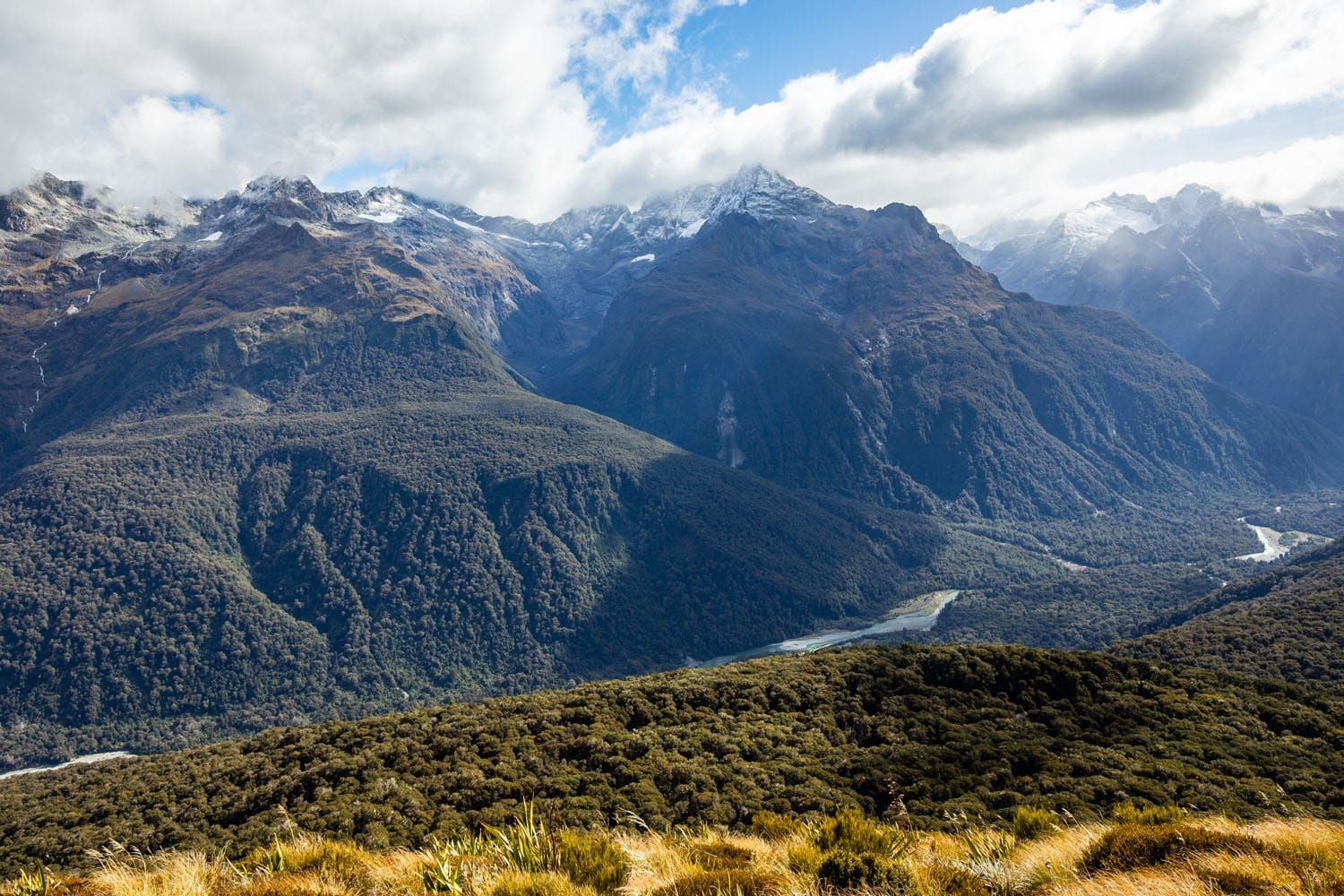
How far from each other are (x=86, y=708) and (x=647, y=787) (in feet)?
657

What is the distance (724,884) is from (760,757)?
36.5 metres

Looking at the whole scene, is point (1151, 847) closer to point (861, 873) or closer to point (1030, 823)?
point (1030, 823)

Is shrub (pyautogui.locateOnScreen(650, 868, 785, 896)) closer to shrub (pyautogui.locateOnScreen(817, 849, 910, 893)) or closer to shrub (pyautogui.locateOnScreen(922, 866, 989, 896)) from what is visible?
shrub (pyautogui.locateOnScreen(817, 849, 910, 893))

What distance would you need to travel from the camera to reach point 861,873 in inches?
535

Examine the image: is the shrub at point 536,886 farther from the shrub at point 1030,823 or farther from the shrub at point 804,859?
the shrub at point 1030,823

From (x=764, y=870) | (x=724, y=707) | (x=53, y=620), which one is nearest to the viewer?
(x=764, y=870)

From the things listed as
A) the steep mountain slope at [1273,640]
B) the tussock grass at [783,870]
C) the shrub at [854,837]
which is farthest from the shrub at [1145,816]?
the steep mountain slope at [1273,640]

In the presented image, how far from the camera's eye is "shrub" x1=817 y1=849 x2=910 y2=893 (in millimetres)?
13375

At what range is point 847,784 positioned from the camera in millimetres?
42406

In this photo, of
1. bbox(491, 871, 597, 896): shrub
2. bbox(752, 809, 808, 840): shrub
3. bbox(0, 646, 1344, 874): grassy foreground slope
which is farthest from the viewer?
bbox(0, 646, 1344, 874): grassy foreground slope

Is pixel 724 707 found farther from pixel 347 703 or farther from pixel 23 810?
pixel 347 703

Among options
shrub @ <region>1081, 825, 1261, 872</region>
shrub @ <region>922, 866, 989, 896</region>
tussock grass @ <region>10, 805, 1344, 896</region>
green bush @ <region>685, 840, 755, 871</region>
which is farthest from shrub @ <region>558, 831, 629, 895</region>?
shrub @ <region>1081, 825, 1261, 872</region>

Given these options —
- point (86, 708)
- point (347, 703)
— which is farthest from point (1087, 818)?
point (86, 708)

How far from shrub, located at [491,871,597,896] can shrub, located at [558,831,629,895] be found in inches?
19.9
